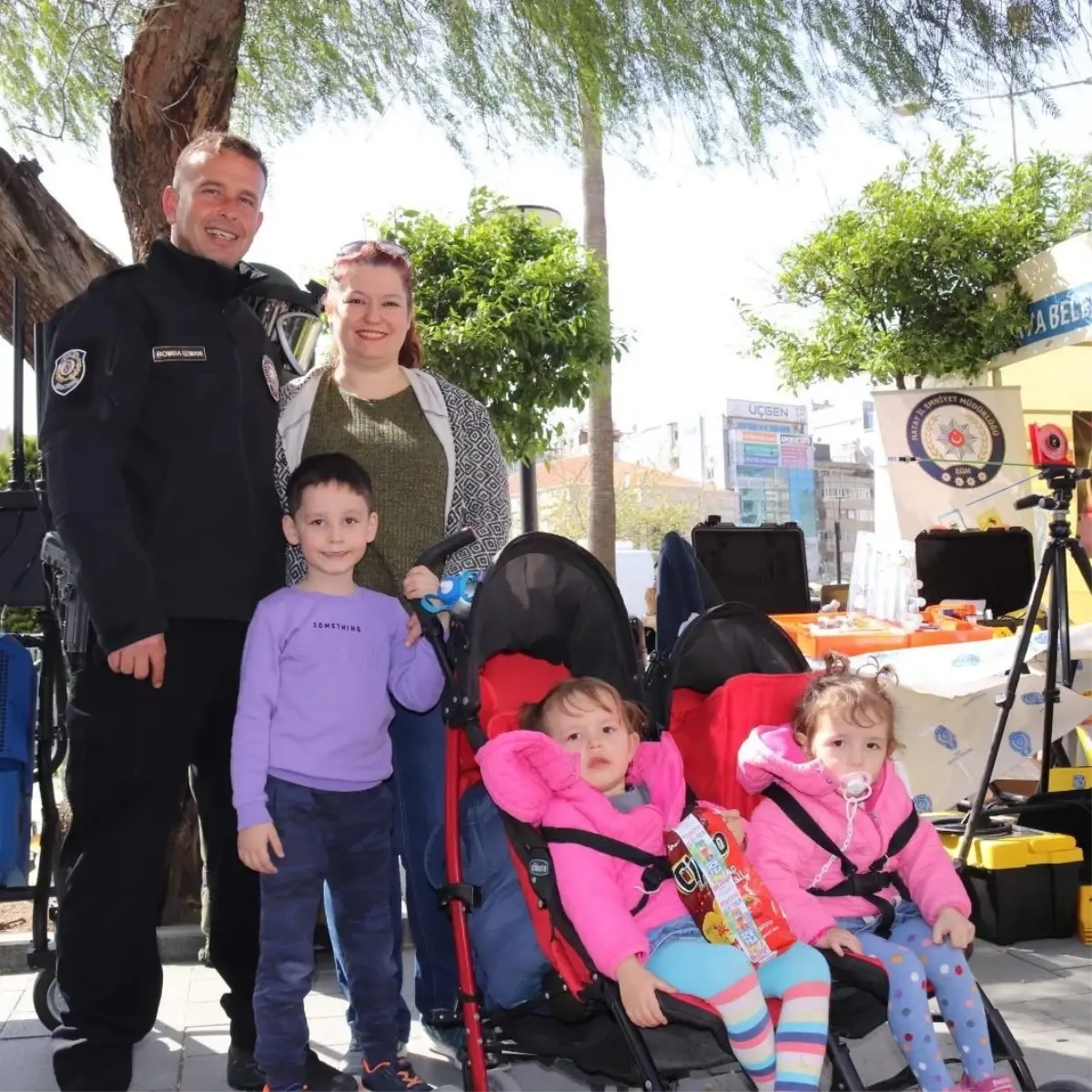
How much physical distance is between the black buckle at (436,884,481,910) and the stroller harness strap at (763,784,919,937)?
2.18ft

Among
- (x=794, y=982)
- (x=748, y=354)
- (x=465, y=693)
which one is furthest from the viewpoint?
(x=748, y=354)

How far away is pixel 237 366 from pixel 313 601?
22.2 inches

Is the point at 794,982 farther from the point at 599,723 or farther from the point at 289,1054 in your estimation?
the point at 289,1054

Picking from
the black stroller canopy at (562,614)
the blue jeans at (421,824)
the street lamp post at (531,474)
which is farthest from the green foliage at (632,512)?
the black stroller canopy at (562,614)

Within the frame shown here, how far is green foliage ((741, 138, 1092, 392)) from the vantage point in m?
10.1

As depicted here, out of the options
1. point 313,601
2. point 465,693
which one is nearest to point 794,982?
point 465,693

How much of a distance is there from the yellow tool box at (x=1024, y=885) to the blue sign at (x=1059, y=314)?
6557mm

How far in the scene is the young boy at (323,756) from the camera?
7.77 ft

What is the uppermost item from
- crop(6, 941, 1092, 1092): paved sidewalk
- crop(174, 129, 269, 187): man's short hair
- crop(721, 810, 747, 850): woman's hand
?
crop(174, 129, 269, 187): man's short hair

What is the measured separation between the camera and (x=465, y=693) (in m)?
2.36

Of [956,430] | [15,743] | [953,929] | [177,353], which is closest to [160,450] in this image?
[177,353]

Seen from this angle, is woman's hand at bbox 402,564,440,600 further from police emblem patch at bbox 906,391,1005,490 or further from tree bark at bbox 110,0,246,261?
police emblem patch at bbox 906,391,1005,490

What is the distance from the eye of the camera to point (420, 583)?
2.35 metres

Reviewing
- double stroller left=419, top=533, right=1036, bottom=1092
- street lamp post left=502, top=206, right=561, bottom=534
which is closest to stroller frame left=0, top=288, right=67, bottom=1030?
double stroller left=419, top=533, right=1036, bottom=1092
